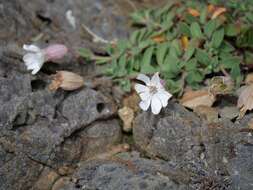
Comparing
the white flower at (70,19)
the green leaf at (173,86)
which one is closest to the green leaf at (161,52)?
the green leaf at (173,86)

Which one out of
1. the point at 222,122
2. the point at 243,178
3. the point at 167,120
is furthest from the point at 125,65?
the point at 243,178

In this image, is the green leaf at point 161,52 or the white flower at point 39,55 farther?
the green leaf at point 161,52

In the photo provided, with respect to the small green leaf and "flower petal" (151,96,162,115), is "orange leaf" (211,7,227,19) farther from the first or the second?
"flower petal" (151,96,162,115)

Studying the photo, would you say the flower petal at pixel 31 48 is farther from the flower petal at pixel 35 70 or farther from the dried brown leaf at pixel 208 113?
the dried brown leaf at pixel 208 113

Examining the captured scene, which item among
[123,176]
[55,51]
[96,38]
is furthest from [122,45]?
[123,176]

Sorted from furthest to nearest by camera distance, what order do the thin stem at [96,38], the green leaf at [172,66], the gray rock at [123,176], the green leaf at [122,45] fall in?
the thin stem at [96,38], the green leaf at [122,45], the green leaf at [172,66], the gray rock at [123,176]

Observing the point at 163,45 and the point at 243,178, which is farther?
A: the point at 163,45

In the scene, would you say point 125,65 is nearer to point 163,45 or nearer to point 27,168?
point 163,45

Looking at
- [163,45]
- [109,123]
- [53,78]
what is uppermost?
[163,45]
